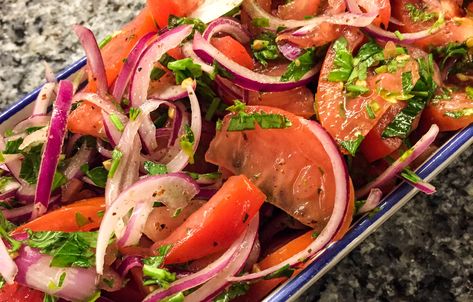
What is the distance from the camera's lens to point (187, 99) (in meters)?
1.22

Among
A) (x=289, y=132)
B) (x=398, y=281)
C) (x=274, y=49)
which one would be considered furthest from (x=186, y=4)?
(x=398, y=281)

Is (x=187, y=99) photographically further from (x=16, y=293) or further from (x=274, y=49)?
(x=16, y=293)

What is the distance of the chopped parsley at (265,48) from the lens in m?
1.23

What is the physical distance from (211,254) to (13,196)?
45cm

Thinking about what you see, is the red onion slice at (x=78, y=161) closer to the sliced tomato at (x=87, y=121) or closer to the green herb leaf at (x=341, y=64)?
the sliced tomato at (x=87, y=121)

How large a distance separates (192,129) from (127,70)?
0.19m

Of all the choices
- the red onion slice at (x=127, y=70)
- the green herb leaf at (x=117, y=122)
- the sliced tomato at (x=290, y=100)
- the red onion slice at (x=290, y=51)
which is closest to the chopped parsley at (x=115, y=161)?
the green herb leaf at (x=117, y=122)

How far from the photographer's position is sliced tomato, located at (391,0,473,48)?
4.08 ft

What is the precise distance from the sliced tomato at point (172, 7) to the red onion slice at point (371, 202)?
538mm

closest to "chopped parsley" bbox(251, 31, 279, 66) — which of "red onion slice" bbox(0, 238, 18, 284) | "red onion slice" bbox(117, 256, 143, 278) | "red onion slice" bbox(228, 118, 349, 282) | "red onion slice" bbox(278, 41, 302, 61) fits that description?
"red onion slice" bbox(278, 41, 302, 61)

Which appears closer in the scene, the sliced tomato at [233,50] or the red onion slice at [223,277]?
the red onion slice at [223,277]

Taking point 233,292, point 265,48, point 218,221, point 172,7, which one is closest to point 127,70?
point 172,7

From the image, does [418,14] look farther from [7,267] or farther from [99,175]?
[7,267]

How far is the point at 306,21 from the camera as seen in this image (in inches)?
47.8
